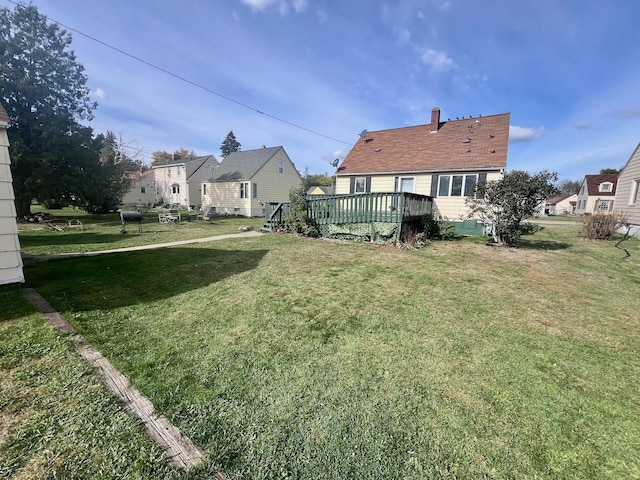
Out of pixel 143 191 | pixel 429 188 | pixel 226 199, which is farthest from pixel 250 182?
pixel 143 191

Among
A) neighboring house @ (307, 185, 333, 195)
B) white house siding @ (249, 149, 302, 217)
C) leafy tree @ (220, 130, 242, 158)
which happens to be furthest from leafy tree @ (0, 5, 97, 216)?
leafy tree @ (220, 130, 242, 158)

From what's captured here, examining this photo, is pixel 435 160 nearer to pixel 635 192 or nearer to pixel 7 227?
pixel 635 192

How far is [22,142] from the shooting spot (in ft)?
50.8

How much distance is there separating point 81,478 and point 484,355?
3.38m

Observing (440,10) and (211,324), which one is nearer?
(211,324)

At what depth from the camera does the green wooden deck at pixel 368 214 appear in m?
9.32

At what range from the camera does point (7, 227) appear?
468cm

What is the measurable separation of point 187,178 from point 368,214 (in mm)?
28539

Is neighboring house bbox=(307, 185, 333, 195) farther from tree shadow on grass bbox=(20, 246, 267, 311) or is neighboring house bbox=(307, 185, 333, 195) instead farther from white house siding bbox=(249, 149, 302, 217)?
tree shadow on grass bbox=(20, 246, 267, 311)

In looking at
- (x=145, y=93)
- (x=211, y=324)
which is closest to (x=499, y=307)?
(x=211, y=324)

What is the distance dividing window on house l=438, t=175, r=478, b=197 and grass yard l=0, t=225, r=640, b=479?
28.9ft

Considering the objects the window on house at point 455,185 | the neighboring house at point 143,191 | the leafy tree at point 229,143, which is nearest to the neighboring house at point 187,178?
the neighboring house at point 143,191

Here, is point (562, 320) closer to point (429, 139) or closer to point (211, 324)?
point (211, 324)

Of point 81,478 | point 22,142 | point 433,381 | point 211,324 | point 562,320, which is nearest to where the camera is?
point 81,478
